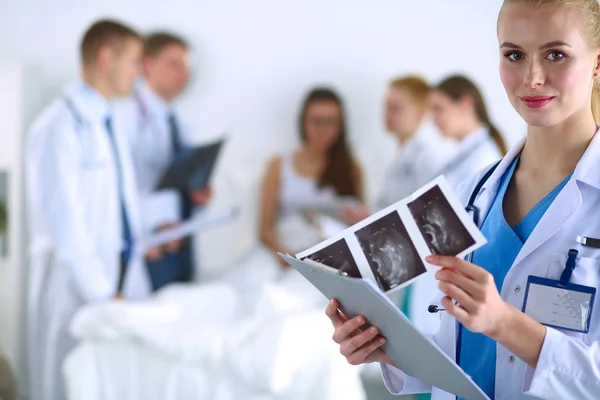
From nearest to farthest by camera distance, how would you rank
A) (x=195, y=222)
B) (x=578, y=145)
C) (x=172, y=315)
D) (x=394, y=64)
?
(x=578, y=145) → (x=172, y=315) → (x=195, y=222) → (x=394, y=64)

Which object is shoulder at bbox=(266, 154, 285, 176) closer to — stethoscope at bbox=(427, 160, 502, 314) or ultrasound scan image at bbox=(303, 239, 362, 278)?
stethoscope at bbox=(427, 160, 502, 314)

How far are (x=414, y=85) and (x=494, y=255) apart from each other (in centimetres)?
317

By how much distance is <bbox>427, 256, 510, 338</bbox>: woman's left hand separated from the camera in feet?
3.52

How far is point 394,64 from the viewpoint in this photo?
4.45m

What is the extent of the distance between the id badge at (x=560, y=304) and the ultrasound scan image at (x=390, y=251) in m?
0.19

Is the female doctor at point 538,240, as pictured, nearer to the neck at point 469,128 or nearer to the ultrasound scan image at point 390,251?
the ultrasound scan image at point 390,251

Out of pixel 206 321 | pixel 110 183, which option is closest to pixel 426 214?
pixel 206 321

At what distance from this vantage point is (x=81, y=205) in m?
3.78

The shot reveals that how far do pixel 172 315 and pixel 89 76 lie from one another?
143 cm

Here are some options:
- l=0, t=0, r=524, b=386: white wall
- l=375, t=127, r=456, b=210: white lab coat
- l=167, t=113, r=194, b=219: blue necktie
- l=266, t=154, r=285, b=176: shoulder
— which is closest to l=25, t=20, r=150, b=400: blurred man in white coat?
l=167, t=113, r=194, b=219: blue necktie

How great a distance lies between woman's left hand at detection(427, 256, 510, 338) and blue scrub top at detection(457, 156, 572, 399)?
0.70 ft

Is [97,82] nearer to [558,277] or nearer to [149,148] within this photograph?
[149,148]

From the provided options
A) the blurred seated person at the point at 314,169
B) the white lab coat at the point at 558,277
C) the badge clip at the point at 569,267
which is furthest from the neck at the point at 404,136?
the badge clip at the point at 569,267

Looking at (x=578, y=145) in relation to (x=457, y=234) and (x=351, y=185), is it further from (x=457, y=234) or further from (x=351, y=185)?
(x=351, y=185)
